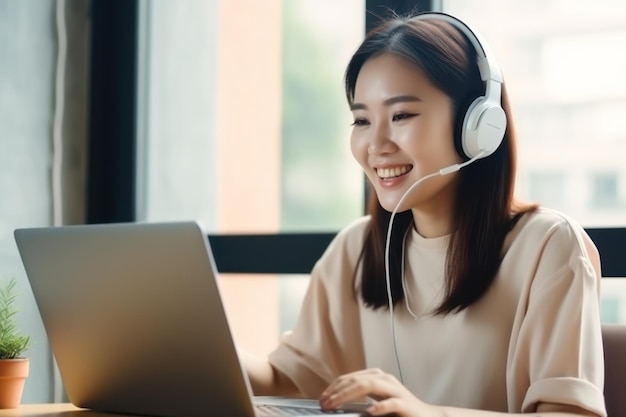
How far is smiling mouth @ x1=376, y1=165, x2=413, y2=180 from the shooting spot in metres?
1.45

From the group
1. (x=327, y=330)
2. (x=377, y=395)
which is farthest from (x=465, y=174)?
(x=377, y=395)

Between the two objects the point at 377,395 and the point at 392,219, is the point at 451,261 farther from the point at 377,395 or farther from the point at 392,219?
the point at 377,395

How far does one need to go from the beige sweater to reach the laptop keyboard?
0.32 metres

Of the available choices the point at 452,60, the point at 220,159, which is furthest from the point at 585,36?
the point at 220,159

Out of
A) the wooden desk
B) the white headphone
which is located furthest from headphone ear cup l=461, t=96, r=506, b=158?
the wooden desk

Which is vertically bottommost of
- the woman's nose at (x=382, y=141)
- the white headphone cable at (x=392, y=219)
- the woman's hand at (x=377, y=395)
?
the woman's hand at (x=377, y=395)

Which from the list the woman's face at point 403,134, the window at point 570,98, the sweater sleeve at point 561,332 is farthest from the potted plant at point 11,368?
the window at point 570,98

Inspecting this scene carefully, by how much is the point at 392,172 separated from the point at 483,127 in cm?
18

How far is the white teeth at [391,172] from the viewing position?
4.76ft

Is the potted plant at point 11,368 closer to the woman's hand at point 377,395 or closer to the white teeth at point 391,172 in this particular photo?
the woman's hand at point 377,395

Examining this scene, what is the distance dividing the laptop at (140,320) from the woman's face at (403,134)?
432 millimetres

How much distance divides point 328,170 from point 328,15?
1.27 ft

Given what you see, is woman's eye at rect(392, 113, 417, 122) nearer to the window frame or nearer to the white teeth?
the white teeth

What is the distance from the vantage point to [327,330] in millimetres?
1638
